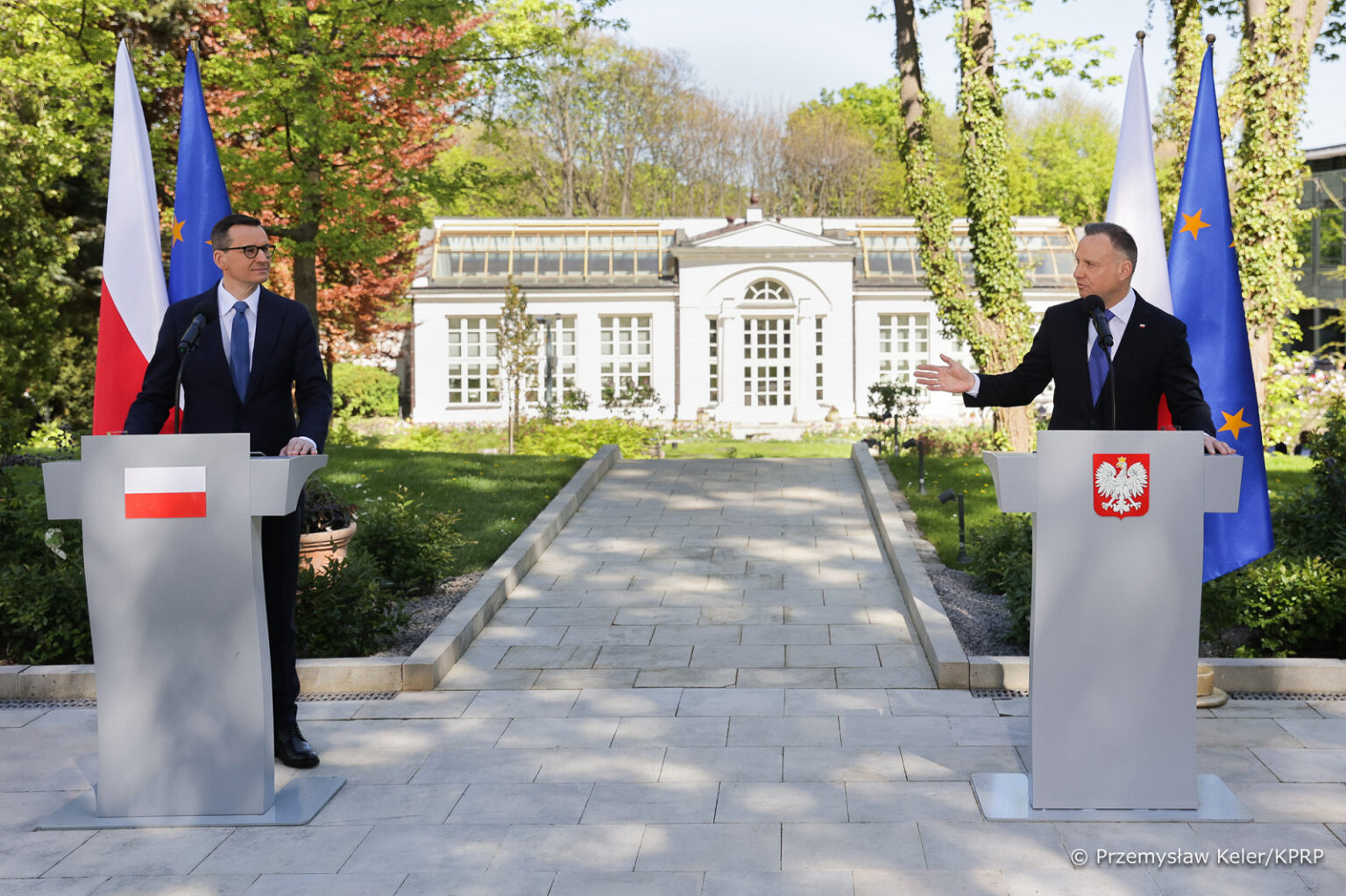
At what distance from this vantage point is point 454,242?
30.5 metres

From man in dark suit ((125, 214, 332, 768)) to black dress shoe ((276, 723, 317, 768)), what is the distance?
0.02 m

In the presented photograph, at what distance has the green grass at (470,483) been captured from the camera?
33.2 ft

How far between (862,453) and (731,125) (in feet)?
129

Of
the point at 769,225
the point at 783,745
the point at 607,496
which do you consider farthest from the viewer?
the point at 769,225

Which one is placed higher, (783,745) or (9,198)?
(9,198)

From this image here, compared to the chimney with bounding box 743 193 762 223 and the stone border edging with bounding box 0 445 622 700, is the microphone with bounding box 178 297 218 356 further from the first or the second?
the chimney with bounding box 743 193 762 223

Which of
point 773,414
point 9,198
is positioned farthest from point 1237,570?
point 773,414

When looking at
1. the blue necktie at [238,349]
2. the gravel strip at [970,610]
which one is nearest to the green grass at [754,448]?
the gravel strip at [970,610]

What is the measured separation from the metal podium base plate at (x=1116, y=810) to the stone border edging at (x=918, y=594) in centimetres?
158

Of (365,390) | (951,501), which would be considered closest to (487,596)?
(951,501)

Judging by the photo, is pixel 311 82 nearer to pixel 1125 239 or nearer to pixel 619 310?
pixel 1125 239

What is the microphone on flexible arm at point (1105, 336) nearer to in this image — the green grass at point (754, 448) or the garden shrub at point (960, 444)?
the garden shrub at point (960, 444)

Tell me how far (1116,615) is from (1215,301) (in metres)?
2.72

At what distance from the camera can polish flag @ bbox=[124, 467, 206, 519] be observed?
4.36 metres
